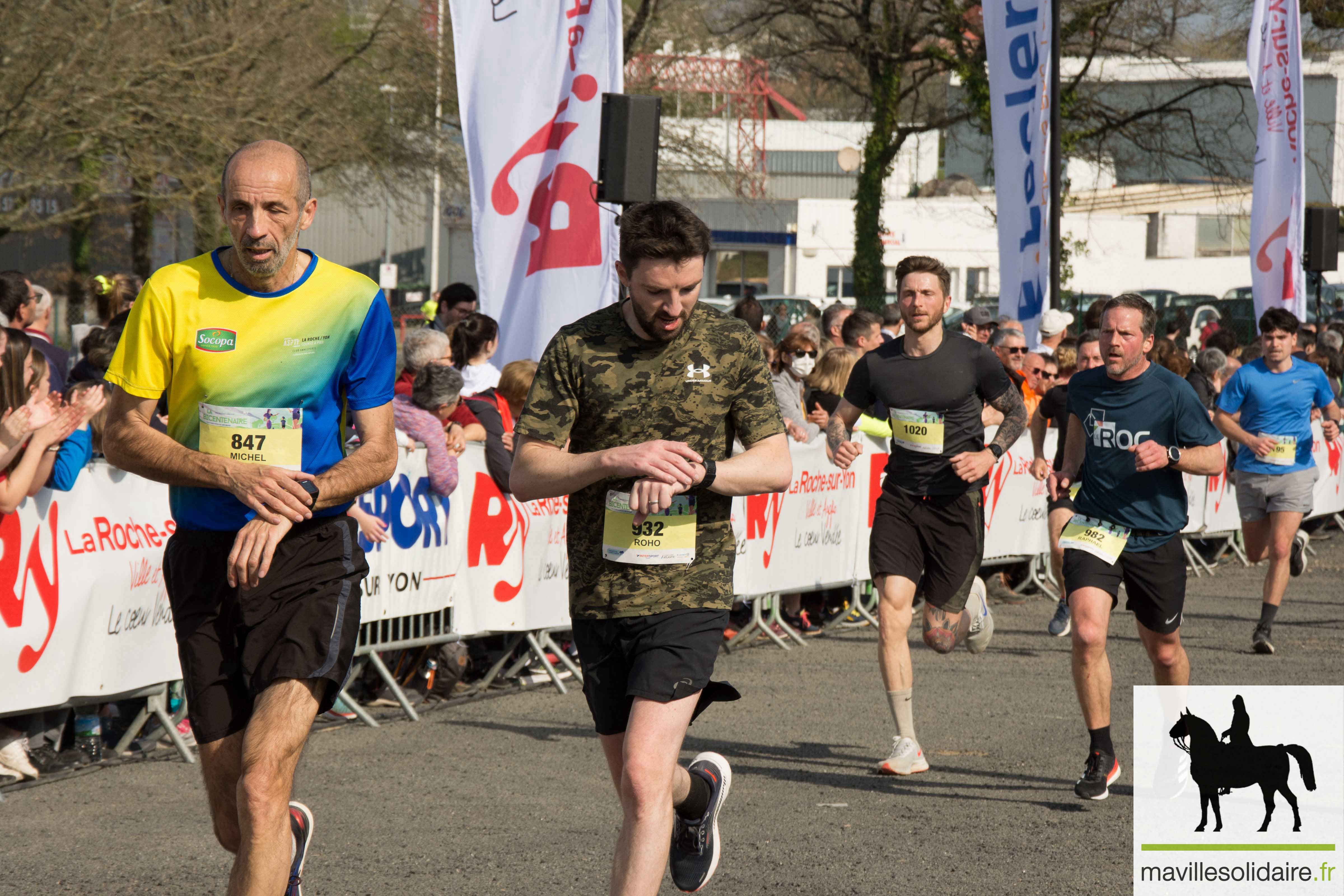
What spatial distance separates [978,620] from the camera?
759 cm

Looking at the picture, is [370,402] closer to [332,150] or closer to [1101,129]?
[332,150]

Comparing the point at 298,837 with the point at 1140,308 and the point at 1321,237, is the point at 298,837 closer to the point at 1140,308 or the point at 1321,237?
the point at 1140,308

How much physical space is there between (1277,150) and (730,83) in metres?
19.2

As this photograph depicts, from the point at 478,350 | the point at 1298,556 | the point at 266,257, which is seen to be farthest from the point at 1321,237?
the point at 266,257

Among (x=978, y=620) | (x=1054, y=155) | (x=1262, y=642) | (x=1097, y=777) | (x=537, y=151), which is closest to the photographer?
(x=1097, y=777)

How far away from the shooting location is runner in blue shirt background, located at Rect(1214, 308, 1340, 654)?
10.8 metres

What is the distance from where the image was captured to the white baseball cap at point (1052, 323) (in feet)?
40.3

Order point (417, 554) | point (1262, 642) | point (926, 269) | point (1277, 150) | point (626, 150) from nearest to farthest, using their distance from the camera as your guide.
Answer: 1. point (926, 269)
2. point (417, 554)
3. point (626, 150)
4. point (1262, 642)
5. point (1277, 150)

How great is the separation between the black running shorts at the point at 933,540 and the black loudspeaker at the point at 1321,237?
1472 cm

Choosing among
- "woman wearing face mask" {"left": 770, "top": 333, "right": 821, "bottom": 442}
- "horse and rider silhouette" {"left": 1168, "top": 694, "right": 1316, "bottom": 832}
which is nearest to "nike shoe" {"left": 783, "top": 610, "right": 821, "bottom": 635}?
"woman wearing face mask" {"left": 770, "top": 333, "right": 821, "bottom": 442}

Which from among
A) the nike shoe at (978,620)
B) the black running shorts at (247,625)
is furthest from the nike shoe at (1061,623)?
the black running shorts at (247,625)

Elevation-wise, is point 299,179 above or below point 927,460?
above

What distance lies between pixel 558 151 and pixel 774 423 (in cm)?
520

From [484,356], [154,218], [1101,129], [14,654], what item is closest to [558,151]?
[484,356]
